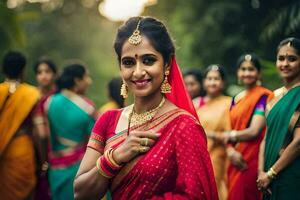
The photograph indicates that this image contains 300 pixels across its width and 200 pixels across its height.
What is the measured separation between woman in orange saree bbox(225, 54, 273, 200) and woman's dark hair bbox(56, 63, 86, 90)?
2021 millimetres

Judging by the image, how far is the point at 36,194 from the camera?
22.7 ft

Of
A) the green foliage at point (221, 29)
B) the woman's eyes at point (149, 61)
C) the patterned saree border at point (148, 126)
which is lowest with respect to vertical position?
the patterned saree border at point (148, 126)

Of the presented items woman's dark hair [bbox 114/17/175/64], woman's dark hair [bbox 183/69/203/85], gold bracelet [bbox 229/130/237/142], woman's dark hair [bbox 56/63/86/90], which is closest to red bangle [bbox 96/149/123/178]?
woman's dark hair [bbox 114/17/175/64]

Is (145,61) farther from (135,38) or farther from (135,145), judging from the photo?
(135,145)

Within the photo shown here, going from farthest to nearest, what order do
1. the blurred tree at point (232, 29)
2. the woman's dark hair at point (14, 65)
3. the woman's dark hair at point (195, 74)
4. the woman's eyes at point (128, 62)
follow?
the blurred tree at point (232, 29) < the woman's dark hair at point (195, 74) < the woman's dark hair at point (14, 65) < the woman's eyes at point (128, 62)

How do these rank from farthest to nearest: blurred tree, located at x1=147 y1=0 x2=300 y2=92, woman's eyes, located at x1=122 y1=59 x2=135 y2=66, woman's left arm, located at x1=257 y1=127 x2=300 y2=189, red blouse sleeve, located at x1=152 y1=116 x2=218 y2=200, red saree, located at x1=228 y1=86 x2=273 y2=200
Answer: blurred tree, located at x1=147 y1=0 x2=300 y2=92
red saree, located at x1=228 y1=86 x2=273 y2=200
woman's left arm, located at x1=257 y1=127 x2=300 y2=189
woman's eyes, located at x1=122 y1=59 x2=135 y2=66
red blouse sleeve, located at x1=152 y1=116 x2=218 y2=200

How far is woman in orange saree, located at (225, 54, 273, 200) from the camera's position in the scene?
22.1 ft

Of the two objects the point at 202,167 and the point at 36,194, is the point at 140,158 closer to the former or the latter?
the point at 202,167

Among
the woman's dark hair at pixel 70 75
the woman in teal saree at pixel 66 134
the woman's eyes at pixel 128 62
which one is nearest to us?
the woman's eyes at pixel 128 62

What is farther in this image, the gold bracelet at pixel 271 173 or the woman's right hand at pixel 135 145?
the gold bracelet at pixel 271 173

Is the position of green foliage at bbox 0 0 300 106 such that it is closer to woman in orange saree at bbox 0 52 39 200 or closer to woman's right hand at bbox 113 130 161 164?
woman in orange saree at bbox 0 52 39 200

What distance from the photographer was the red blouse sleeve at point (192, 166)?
2.89m

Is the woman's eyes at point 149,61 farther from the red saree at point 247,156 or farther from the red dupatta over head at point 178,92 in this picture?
the red saree at point 247,156

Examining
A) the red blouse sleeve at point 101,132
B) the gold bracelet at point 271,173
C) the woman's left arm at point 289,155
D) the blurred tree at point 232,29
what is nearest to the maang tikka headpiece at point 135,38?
Answer: the red blouse sleeve at point 101,132
